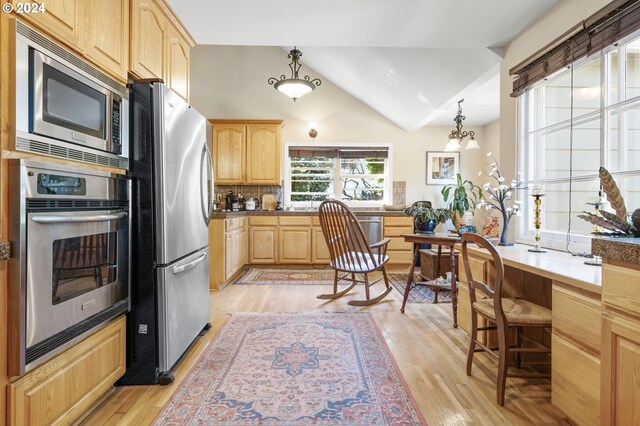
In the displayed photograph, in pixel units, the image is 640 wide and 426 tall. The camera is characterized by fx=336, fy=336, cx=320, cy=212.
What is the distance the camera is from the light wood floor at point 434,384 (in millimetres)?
1582

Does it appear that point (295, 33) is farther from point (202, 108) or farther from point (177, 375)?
point (202, 108)

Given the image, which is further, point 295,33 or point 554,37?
point 295,33

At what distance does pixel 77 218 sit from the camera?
53.4 inches

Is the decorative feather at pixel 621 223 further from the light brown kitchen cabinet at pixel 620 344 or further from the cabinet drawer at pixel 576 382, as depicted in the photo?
the cabinet drawer at pixel 576 382

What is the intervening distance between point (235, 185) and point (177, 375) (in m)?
4.05

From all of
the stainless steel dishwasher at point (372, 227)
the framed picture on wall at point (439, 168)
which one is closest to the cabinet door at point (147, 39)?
the stainless steel dishwasher at point (372, 227)

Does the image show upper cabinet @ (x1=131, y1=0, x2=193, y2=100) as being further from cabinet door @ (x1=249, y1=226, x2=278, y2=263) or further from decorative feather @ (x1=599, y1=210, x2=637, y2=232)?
cabinet door @ (x1=249, y1=226, x2=278, y2=263)

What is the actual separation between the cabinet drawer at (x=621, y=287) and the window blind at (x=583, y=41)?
1.27 m

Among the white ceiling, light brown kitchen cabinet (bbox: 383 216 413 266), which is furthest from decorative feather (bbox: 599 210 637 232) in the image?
light brown kitchen cabinet (bbox: 383 216 413 266)

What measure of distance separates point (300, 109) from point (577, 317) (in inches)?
202

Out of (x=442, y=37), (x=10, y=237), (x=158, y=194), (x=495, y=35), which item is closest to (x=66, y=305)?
(x=10, y=237)

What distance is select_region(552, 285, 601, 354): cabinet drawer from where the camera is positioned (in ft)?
4.23

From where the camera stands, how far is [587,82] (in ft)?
6.89

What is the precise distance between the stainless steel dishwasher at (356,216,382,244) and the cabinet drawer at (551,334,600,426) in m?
3.59
